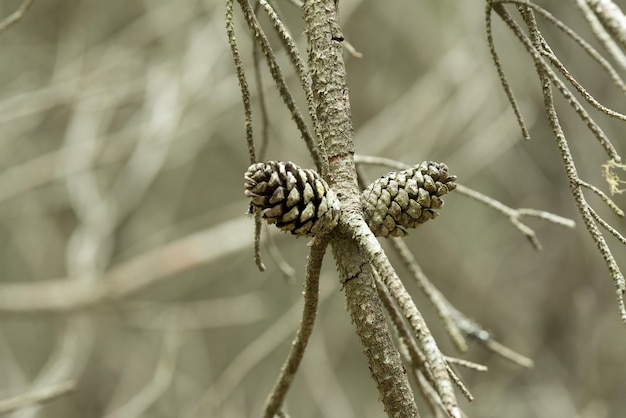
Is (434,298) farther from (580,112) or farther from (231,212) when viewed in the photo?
(231,212)

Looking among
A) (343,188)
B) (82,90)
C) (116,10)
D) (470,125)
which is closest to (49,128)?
(116,10)

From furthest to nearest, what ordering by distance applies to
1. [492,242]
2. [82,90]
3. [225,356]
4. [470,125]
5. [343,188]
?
[225,356] < [492,242] < [470,125] < [82,90] < [343,188]

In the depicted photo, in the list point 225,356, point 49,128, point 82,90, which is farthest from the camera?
point 225,356

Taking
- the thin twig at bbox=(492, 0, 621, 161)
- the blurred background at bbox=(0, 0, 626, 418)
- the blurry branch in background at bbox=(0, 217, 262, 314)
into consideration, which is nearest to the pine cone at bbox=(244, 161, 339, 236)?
the thin twig at bbox=(492, 0, 621, 161)

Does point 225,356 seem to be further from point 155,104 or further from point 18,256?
point 155,104

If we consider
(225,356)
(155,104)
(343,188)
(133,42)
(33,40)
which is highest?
(33,40)

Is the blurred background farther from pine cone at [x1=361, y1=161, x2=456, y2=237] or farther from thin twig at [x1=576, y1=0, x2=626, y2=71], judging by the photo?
thin twig at [x1=576, y1=0, x2=626, y2=71]

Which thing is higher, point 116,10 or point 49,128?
point 116,10

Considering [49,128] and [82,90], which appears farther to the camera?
[49,128]
